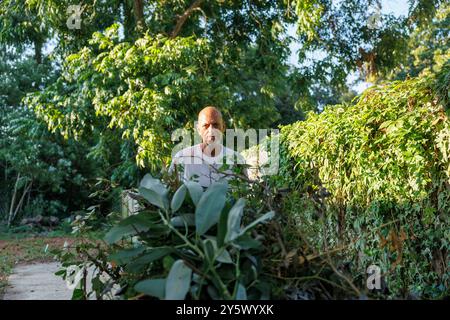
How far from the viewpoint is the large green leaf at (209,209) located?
1127mm

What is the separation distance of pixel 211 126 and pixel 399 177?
1.35 m

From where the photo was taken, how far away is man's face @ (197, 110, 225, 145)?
2.92m

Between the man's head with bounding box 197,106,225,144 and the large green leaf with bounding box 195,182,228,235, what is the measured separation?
1760 millimetres

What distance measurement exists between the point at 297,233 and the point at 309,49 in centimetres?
1045

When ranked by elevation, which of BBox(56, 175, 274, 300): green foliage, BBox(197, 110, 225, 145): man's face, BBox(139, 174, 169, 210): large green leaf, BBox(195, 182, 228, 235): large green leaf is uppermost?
BBox(197, 110, 225, 145): man's face

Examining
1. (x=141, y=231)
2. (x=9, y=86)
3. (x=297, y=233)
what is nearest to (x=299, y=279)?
(x=297, y=233)

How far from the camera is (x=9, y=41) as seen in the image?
11.7 metres

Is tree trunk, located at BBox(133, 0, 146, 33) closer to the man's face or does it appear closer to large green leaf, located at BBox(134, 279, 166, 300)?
the man's face

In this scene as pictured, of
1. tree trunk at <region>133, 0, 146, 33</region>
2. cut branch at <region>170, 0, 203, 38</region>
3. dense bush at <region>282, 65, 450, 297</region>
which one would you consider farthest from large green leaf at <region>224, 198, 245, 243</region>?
cut branch at <region>170, 0, 203, 38</region>

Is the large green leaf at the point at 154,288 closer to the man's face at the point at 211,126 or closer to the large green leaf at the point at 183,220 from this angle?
the large green leaf at the point at 183,220

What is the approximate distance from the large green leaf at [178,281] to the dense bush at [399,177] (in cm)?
203

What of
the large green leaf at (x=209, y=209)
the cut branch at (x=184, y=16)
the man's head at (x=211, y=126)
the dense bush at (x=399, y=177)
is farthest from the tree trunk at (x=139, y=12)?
the large green leaf at (x=209, y=209)

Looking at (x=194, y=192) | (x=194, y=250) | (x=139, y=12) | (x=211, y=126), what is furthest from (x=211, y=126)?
(x=139, y=12)

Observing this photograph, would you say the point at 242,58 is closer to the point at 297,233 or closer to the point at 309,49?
the point at 309,49
